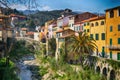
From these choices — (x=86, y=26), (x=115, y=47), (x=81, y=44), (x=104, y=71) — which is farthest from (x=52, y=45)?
(x=104, y=71)

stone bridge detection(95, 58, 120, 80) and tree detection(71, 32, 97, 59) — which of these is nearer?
stone bridge detection(95, 58, 120, 80)

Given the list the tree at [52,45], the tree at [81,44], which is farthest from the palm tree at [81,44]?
the tree at [52,45]

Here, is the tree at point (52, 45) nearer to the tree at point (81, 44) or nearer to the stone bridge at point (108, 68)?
the tree at point (81, 44)

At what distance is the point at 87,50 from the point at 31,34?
1454 inches

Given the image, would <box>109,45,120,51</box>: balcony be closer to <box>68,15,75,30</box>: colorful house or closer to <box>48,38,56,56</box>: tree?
<box>48,38,56,56</box>: tree

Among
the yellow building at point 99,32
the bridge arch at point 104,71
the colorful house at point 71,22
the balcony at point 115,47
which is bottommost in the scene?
the bridge arch at point 104,71

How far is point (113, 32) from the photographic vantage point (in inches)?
939

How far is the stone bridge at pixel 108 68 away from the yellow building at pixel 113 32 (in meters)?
1.55

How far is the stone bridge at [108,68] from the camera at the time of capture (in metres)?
18.6

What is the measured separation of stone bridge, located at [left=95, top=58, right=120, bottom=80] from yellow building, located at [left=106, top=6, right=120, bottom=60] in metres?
1.55

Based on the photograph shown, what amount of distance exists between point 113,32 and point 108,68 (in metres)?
4.68

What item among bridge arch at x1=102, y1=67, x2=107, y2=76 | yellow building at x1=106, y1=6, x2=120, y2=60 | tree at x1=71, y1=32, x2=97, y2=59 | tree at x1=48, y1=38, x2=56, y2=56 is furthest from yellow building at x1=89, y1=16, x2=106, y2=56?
tree at x1=48, y1=38, x2=56, y2=56

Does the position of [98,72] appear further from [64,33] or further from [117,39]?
[64,33]

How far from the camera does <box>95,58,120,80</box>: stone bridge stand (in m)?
18.6
